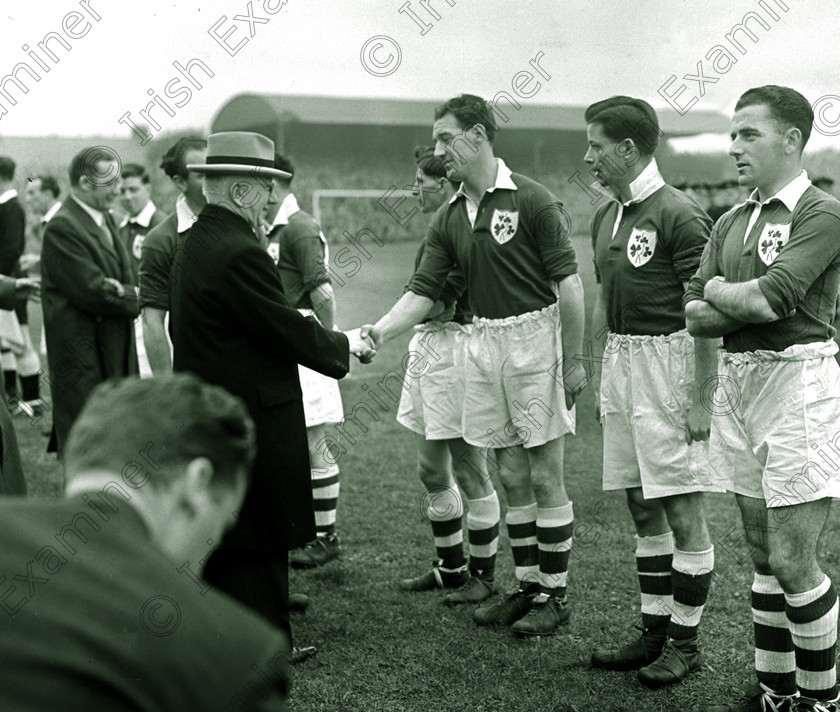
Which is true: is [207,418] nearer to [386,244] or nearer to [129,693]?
[129,693]

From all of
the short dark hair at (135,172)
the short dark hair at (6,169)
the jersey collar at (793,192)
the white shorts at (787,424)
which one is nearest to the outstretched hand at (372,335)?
A: the white shorts at (787,424)

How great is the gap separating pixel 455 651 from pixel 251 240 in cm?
216

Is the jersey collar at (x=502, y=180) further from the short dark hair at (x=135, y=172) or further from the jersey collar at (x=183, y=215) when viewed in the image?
the short dark hair at (x=135, y=172)

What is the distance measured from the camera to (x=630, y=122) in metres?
4.26

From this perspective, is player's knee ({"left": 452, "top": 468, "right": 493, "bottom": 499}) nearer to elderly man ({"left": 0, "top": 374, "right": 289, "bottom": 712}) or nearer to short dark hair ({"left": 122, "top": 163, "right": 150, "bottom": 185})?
elderly man ({"left": 0, "top": 374, "right": 289, "bottom": 712})

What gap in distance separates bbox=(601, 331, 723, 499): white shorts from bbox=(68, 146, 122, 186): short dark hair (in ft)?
12.2

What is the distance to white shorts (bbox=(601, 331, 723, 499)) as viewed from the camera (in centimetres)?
409

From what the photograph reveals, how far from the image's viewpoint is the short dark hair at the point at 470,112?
480 cm

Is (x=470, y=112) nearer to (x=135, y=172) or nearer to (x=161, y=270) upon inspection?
(x=161, y=270)

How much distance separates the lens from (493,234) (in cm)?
480

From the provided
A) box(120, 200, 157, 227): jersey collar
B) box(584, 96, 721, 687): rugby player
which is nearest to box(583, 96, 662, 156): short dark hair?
box(584, 96, 721, 687): rugby player

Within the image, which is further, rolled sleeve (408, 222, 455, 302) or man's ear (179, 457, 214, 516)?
rolled sleeve (408, 222, 455, 302)

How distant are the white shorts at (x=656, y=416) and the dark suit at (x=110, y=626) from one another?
2898 millimetres

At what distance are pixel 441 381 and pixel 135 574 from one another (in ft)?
13.5
